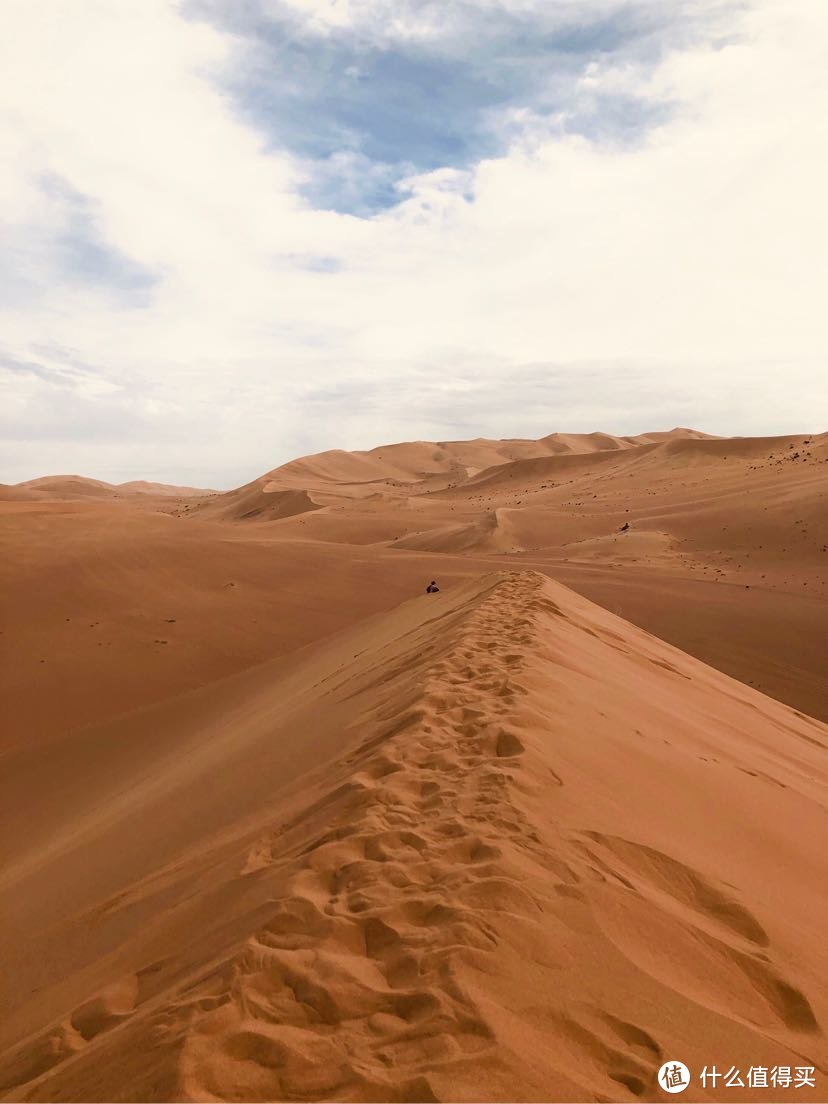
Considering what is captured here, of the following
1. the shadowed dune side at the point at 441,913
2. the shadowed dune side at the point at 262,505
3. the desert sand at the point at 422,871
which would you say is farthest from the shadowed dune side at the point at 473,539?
the shadowed dune side at the point at 441,913

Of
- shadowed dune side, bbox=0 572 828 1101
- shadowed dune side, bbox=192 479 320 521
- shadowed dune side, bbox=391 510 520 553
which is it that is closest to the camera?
shadowed dune side, bbox=0 572 828 1101

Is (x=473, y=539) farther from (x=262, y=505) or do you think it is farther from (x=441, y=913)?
(x=262, y=505)

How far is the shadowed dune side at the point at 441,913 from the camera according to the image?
1.98 meters

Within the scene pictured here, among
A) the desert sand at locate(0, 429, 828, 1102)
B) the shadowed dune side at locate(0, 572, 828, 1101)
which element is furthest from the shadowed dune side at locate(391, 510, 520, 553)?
the shadowed dune side at locate(0, 572, 828, 1101)

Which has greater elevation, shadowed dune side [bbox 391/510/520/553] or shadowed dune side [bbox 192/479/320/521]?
shadowed dune side [bbox 192/479/320/521]

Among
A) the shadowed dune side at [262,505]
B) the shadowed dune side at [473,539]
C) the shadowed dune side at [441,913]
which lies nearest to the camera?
the shadowed dune side at [441,913]

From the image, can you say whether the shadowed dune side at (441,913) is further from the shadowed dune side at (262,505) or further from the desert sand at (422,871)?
the shadowed dune side at (262,505)

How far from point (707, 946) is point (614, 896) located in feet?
1.06

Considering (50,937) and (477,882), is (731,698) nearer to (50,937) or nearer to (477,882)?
(477,882)

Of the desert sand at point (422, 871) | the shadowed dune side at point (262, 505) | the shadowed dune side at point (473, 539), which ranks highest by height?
the shadowed dune side at point (262, 505)

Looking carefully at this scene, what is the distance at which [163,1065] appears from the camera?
6.32 feet

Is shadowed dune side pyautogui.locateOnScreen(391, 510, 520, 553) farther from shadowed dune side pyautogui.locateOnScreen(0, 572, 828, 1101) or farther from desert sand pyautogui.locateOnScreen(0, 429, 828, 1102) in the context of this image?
shadowed dune side pyautogui.locateOnScreen(0, 572, 828, 1101)

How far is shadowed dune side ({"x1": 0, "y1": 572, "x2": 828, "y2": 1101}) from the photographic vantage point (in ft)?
6.48

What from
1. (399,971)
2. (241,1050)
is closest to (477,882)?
(399,971)
